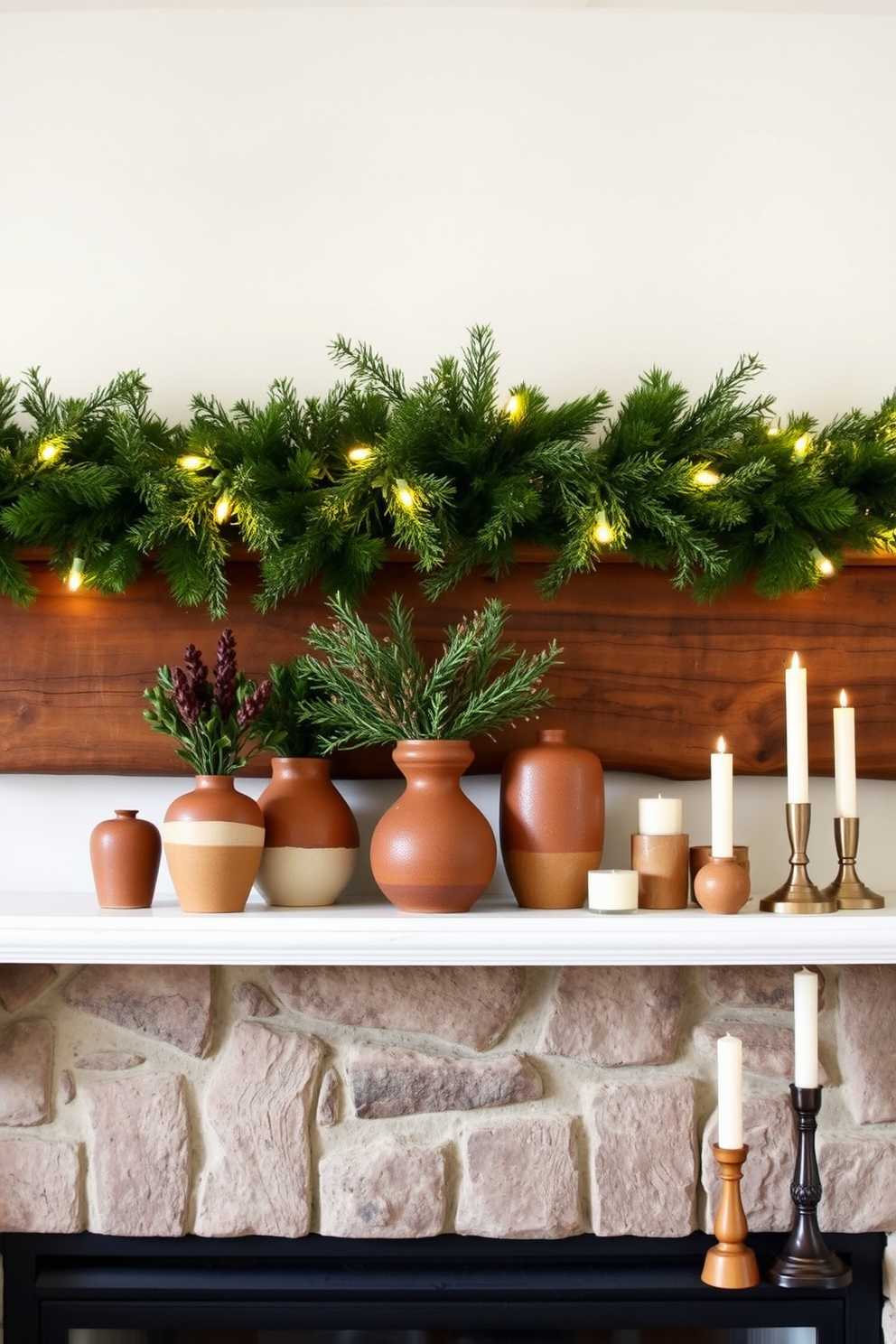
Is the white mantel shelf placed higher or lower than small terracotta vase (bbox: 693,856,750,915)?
lower

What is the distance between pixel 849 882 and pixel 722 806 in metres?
0.17

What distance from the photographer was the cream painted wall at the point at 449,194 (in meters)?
1.37

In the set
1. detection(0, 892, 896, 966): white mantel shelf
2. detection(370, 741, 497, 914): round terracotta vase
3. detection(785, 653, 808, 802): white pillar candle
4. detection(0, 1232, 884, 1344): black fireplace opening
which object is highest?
detection(785, 653, 808, 802): white pillar candle

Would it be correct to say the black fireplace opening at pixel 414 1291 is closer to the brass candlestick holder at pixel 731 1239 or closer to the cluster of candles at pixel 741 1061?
the brass candlestick holder at pixel 731 1239

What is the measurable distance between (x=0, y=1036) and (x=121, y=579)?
537mm

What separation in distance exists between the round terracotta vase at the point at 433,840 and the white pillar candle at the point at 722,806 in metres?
0.23

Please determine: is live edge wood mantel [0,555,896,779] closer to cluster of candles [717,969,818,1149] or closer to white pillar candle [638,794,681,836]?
white pillar candle [638,794,681,836]

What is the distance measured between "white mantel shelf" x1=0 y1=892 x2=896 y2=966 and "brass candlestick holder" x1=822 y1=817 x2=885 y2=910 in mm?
82

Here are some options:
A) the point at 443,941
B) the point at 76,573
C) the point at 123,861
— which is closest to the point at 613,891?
the point at 443,941

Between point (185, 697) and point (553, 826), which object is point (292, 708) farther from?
point (553, 826)

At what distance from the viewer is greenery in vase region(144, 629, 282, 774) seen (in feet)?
3.79

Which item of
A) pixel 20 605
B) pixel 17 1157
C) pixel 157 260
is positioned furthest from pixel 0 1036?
pixel 157 260

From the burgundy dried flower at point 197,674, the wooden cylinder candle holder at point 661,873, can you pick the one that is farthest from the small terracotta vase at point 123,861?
the wooden cylinder candle holder at point 661,873

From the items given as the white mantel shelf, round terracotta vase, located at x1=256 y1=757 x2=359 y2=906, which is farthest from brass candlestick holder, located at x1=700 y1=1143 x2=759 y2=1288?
round terracotta vase, located at x1=256 y1=757 x2=359 y2=906
